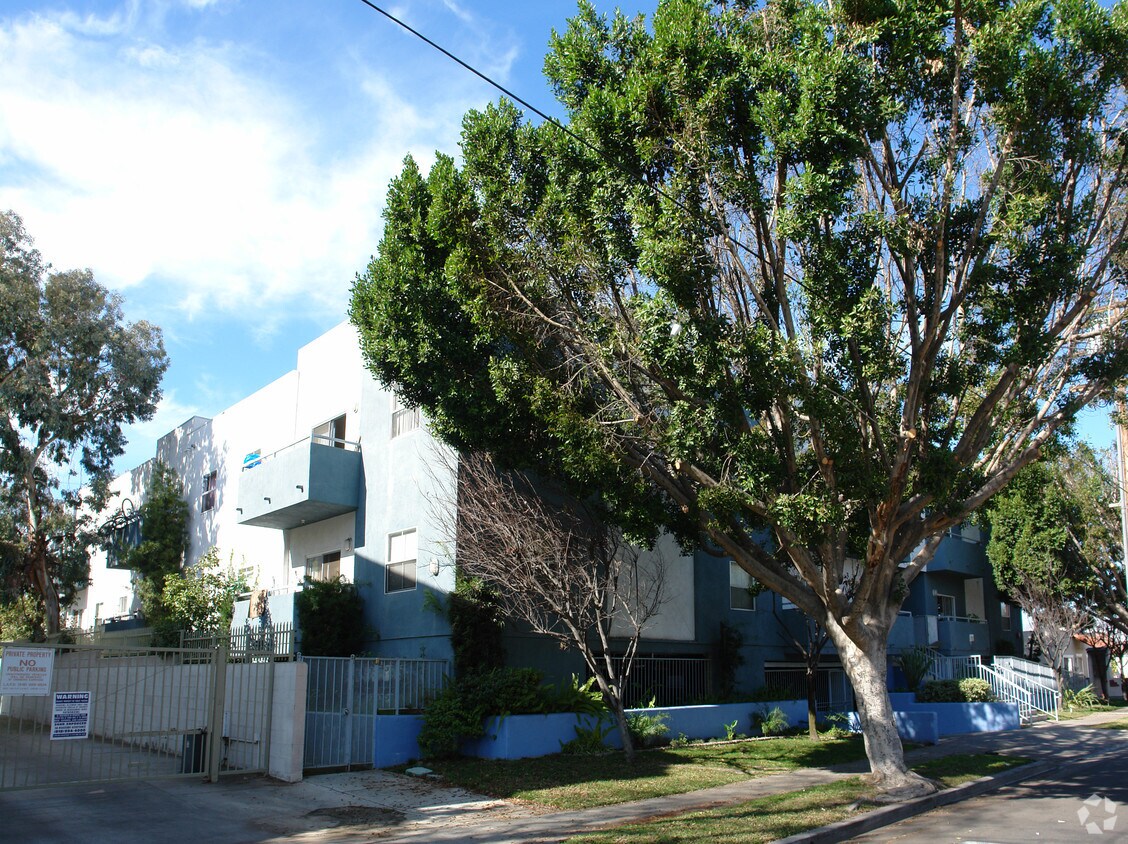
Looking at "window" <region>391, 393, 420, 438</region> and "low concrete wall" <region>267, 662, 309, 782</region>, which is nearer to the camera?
"low concrete wall" <region>267, 662, 309, 782</region>

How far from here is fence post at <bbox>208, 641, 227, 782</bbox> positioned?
13.5m

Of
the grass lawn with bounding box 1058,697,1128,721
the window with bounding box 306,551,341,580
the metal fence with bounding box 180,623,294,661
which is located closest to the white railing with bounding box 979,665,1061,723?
the grass lawn with bounding box 1058,697,1128,721

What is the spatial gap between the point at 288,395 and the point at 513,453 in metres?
11.9

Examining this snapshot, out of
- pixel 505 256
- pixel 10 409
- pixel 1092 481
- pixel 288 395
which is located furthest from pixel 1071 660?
pixel 10 409

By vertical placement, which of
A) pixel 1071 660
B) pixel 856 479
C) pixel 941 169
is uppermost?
pixel 941 169

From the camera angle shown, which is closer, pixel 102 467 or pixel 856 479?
pixel 856 479

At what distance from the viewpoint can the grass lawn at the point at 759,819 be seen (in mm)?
9328

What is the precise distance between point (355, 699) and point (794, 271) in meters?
9.91

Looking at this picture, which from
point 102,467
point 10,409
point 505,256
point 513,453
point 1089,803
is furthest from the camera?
point 102,467

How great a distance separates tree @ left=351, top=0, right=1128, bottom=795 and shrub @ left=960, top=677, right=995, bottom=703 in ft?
36.9

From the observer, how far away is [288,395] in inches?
950

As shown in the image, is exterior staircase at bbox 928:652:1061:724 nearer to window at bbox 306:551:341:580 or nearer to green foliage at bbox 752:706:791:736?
green foliage at bbox 752:706:791:736

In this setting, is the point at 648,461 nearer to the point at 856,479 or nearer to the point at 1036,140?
the point at 856,479

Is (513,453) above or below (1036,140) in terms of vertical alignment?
below
